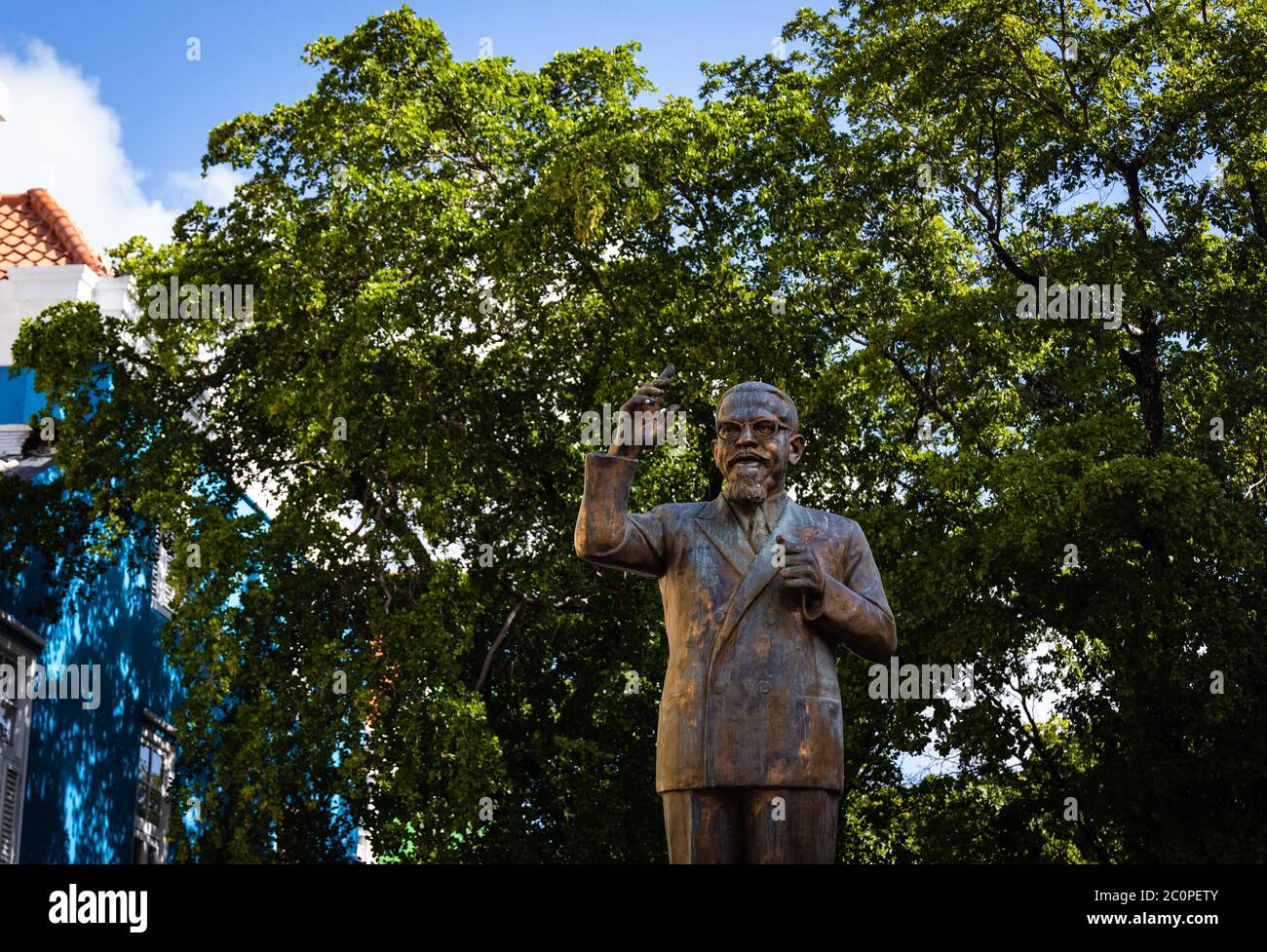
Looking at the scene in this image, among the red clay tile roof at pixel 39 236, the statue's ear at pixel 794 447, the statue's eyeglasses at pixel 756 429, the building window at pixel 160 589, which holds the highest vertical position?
the red clay tile roof at pixel 39 236

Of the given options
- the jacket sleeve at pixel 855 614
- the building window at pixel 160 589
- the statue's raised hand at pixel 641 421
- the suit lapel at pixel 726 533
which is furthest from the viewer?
the building window at pixel 160 589

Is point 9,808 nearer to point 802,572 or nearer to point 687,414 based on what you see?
point 687,414

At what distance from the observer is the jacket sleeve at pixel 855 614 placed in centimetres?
611

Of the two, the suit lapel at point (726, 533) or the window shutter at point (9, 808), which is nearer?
the suit lapel at point (726, 533)

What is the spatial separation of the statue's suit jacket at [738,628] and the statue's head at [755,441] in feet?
0.41

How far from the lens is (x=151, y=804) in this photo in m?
22.8

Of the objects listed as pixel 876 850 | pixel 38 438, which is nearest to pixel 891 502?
pixel 876 850

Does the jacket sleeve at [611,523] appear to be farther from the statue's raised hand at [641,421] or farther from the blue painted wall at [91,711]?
the blue painted wall at [91,711]

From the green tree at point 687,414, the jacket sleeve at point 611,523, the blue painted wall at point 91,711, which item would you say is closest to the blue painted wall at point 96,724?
the blue painted wall at point 91,711

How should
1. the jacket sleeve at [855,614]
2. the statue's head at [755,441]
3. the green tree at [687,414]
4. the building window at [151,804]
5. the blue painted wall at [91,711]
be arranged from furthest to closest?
the building window at [151,804], the blue painted wall at [91,711], the green tree at [687,414], the statue's head at [755,441], the jacket sleeve at [855,614]

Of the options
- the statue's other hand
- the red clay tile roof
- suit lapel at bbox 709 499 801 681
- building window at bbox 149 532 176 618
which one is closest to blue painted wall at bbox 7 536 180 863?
building window at bbox 149 532 176 618

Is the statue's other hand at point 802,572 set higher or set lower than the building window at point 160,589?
lower

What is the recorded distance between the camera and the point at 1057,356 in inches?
786
